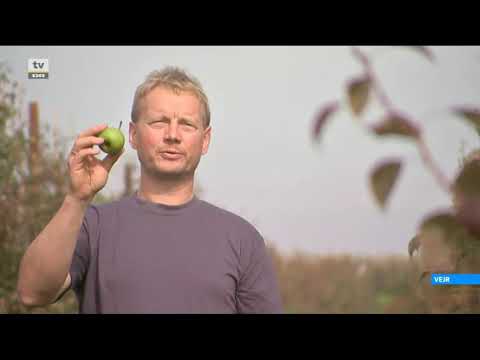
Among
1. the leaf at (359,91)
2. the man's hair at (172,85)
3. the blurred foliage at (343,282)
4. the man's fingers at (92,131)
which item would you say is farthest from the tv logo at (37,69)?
the leaf at (359,91)

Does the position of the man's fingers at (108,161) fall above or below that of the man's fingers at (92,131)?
below

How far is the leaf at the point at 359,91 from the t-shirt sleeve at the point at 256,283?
1466 mm

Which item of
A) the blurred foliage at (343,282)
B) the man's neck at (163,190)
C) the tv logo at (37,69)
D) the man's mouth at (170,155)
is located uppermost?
the tv logo at (37,69)

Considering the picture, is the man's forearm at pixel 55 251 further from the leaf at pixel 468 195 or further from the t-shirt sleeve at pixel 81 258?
the leaf at pixel 468 195

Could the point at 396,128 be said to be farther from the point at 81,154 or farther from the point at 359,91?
the point at 81,154

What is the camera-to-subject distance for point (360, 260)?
9.56ft

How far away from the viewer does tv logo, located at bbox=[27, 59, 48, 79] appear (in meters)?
2.75

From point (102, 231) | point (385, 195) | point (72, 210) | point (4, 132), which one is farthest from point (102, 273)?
point (4, 132)

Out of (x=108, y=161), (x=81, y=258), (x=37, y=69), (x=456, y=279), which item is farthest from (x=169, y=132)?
(x=456, y=279)

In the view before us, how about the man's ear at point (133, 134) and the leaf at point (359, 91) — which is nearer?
the leaf at point (359, 91)

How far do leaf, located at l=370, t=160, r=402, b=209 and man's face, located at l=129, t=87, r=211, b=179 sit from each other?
1.59 metres

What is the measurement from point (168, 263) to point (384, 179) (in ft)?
5.15

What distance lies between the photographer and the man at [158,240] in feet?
5.94
